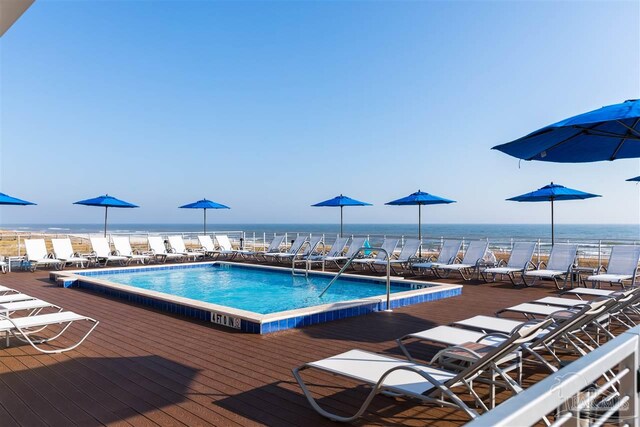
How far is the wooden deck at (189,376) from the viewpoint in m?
2.77

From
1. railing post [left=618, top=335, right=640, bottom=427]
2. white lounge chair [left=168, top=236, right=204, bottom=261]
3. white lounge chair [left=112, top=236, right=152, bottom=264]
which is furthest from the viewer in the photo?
white lounge chair [left=168, top=236, right=204, bottom=261]

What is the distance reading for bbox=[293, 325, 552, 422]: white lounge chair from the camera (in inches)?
89.7

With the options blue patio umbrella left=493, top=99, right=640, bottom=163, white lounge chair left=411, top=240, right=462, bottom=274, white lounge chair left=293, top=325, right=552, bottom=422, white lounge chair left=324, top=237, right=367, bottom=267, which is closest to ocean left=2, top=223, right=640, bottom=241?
white lounge chair left=324, top=237, right=367, bottom=267

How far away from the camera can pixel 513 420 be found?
31.4 inches

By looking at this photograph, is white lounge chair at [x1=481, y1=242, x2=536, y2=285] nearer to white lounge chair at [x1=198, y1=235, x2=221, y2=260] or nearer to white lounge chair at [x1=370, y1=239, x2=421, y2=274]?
white lounge chair at [x1=370, y1=239, x2=421, y2=274]

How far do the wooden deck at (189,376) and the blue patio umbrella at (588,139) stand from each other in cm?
219

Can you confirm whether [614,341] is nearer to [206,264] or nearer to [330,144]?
[206,264]

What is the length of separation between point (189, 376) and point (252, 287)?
5.68 metres

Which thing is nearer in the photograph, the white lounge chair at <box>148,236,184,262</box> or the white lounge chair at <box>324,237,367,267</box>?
the white lounge chair at <box>324,237,367,267</box>

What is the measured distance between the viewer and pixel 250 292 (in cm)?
860

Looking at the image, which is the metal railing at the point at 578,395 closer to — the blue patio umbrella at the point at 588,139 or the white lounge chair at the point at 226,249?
the blue patio umbrella at the point at 588,139

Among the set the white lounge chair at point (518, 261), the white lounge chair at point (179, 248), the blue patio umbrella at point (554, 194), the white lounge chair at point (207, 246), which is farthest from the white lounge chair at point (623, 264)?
the white lounge chair at point (207, 246)

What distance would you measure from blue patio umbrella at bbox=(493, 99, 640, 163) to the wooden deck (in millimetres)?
2189

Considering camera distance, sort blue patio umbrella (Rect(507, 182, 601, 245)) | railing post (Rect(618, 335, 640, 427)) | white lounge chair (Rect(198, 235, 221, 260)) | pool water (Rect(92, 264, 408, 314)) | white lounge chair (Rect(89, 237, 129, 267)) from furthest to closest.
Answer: white lounge chair (Rect(198, 235, 221, 260)) < white lounge chair (Rect(89, 237, 129, 267)) < blue patio umbrella (Rect(507, 182, 601, 245)) < pool water (Rect(92, 264, 408, 314)) < railing post (Rect(618, 335, 640, 427))
